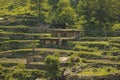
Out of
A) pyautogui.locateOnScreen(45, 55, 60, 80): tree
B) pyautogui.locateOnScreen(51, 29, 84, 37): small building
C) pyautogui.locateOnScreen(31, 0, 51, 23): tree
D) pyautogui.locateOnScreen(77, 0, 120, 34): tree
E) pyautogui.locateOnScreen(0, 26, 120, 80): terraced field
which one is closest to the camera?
pyautogui.locateOnScreen(45, 55, 60, 80): tree

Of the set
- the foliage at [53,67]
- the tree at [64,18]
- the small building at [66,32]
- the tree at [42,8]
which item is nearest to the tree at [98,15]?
the tree at [64,18]

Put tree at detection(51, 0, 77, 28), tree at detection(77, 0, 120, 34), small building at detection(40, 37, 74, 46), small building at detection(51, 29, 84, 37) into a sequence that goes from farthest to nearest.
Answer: tree at detection(51, 0, 77, 28) → tree at detection(77, 0, 120, 34) → small building at detection(51, 29, 84, 37) → small building at detection(40, 37, 74, 46)

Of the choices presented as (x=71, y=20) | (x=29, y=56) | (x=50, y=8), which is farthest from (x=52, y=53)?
(x=50, y=8)

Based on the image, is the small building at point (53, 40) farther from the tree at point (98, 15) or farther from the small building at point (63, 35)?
A: the tree at point (98, 15)

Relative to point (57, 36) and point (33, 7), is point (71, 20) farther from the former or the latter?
point (33, 7)

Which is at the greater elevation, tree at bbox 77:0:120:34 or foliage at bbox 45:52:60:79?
tree at bbox 77:0:120:34

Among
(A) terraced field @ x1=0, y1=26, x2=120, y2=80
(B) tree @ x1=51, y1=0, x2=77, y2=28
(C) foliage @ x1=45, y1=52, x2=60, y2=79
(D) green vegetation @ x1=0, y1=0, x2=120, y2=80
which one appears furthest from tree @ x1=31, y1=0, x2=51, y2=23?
(C) foliage @ x1=45, y1=52, x2=60, y2=79

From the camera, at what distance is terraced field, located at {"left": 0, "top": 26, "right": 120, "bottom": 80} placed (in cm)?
4900

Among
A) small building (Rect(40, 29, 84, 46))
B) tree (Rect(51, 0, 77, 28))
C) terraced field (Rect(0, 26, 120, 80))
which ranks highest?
tree (Rect(51, 0, 77, 28))

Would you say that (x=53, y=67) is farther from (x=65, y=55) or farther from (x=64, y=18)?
(x=64, y=18)

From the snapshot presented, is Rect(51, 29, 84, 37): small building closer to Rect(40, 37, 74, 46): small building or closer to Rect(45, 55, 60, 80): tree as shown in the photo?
Rect(40, 37, 74, 46): small building

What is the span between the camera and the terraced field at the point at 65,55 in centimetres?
4900

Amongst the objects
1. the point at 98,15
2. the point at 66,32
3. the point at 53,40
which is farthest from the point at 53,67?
the point at 98,15

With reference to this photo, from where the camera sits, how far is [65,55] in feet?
185
